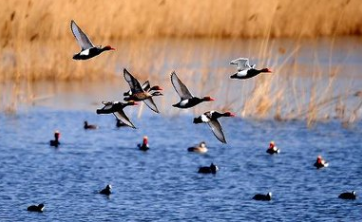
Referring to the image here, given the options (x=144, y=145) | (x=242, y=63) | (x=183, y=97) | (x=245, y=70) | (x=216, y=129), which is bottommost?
(x=216, y=129)

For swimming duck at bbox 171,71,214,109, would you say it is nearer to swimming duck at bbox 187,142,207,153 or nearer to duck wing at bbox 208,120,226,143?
duck wing at bbox 208,120,226,143

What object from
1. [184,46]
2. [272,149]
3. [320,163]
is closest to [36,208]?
[320,163]

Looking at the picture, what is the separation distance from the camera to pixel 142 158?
2498 cm

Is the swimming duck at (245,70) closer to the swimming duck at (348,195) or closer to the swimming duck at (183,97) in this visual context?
the swimming duck at (183,97)

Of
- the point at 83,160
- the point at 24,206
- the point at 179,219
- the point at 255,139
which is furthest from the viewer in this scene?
the point at 255,139

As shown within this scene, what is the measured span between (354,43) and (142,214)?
705 inches

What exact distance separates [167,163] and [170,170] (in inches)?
29.9

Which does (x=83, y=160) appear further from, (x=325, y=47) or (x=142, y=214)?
(x=325, y=47)

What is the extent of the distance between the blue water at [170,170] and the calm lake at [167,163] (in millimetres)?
24

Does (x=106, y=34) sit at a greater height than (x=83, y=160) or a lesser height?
greater

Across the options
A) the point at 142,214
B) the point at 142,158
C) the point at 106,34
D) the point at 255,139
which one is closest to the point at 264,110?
the point at 255,139

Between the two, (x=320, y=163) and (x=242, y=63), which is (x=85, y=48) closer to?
(x=242, y=63)

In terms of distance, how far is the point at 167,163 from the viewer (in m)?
24.3

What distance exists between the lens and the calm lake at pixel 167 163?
1992cm
